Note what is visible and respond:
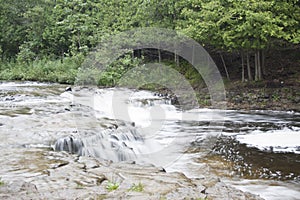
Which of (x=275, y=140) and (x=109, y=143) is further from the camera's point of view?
(x=275, y=140)

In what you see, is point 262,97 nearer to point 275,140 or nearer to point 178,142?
point 275,140

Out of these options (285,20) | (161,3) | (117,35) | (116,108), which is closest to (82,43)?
(117,35)

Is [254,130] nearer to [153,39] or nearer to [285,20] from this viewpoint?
[285,20]

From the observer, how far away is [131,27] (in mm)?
21641

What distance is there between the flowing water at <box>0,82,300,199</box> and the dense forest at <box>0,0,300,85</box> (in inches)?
167

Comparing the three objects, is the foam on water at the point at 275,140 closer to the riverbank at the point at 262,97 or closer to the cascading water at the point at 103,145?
the cascading water at the point at 103,145

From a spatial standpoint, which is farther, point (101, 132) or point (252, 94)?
point (252, 94)

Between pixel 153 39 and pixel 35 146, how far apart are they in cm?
1470

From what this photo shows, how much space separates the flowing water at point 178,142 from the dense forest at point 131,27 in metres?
4.24

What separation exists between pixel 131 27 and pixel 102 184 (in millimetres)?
18677

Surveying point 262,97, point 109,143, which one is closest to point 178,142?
point 109,143

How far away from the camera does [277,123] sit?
9766 mm

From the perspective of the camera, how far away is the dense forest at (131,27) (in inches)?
523

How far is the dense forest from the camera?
523 inches
